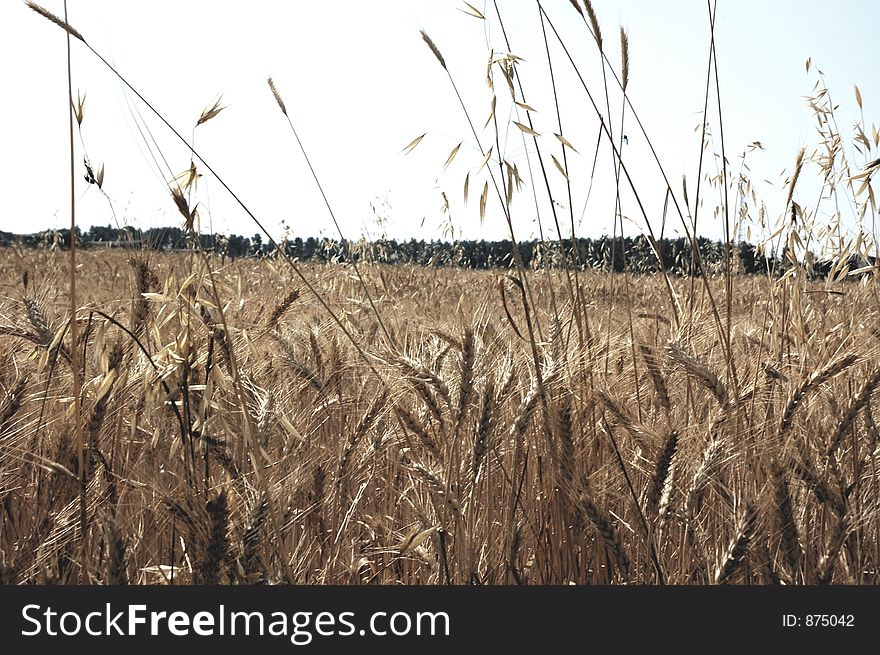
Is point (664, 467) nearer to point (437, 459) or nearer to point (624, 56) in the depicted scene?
point (437, 459)

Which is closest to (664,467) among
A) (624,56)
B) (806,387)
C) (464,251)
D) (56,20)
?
(806,387)

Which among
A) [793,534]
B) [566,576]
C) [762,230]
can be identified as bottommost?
[566,576]

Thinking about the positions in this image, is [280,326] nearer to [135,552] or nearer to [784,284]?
[135,552]

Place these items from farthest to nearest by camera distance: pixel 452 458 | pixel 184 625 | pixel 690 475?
1. pixel 690 475
2. pixel 452 458
3. pixel 184 625

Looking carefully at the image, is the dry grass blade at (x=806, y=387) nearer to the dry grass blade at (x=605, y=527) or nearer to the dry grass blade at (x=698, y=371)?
the dry grass blade at (x=698, y=371)

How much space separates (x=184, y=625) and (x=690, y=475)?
2.77 feet

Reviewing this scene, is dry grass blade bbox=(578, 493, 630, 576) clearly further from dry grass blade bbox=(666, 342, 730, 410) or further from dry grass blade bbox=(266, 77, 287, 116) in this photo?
dry grass blade bbox=(266, 77, 287, 116)

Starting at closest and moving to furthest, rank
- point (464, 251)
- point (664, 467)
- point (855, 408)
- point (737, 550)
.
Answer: point (737, 550) < point (664, 467) < point (855, 408) < point (464, 251)

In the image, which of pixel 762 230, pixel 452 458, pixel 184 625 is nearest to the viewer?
pixel 184 625

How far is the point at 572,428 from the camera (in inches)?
47.3

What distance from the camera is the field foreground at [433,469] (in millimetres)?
1014

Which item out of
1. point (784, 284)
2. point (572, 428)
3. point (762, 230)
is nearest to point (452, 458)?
point (572, 428)

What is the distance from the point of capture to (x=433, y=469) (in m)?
1.17

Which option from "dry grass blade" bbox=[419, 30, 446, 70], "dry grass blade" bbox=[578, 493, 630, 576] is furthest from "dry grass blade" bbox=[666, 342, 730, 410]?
"dry grass blade" bbox=[419, 30, 446, 70]
